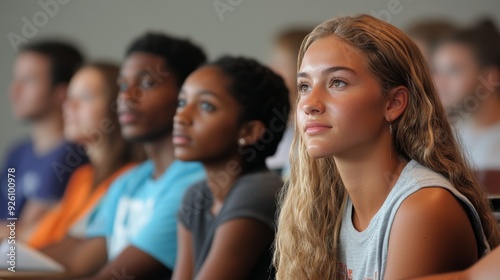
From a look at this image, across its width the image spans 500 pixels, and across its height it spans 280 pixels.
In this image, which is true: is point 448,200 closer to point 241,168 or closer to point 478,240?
point 478,240

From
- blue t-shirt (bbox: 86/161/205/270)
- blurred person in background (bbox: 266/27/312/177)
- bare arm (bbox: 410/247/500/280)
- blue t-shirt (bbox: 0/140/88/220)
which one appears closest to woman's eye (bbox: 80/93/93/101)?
blue t-shirt (bbox: 0/140/88/220)

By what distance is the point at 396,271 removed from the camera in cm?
112

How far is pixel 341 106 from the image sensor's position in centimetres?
120

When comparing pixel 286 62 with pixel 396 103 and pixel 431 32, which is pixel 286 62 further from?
pixel 396 103

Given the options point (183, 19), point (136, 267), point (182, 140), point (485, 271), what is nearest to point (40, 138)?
point (183, 19)

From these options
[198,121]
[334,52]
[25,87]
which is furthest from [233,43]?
[334,52]

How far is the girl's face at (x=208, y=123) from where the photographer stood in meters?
1.82

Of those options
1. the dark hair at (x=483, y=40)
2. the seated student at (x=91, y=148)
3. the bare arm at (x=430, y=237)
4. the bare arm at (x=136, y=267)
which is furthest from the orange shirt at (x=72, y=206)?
the bare arm at (x=430, y=237)

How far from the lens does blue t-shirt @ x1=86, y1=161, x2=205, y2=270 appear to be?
2006mm

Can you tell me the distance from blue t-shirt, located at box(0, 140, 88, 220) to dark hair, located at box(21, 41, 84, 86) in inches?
11.3

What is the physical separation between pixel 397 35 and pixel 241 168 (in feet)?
2.16

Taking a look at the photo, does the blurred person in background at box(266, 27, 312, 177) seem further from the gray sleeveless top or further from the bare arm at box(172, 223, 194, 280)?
the gray sleeveless top

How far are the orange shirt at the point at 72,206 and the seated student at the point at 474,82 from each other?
994mm

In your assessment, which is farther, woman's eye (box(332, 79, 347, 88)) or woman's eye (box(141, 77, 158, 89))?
woman's eye (box(141, 77, 158, 89))
